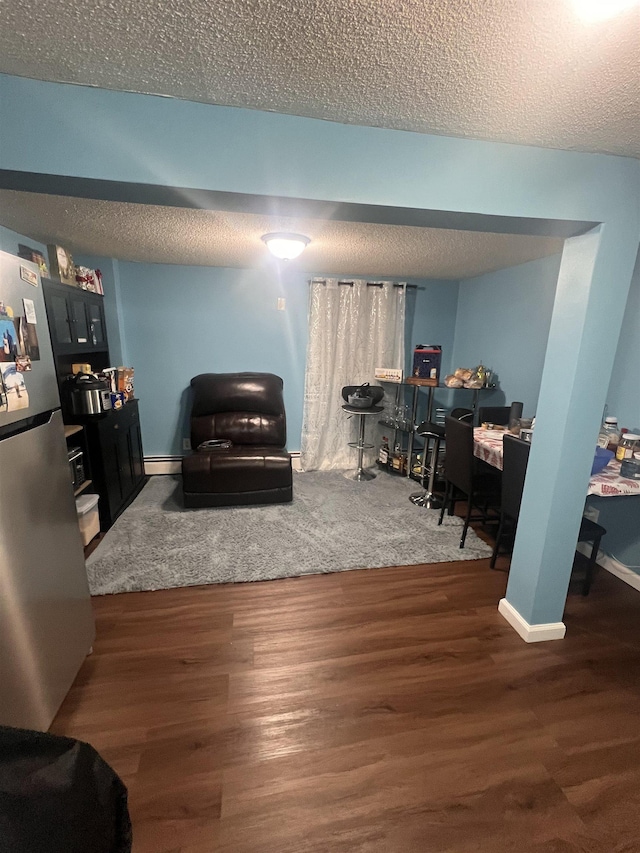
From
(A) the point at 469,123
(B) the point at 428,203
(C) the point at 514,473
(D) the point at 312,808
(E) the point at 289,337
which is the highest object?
(A) the point at 469,123

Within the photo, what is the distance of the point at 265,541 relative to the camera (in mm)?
2662

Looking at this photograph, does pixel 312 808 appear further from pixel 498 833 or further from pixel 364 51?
pixel 364 51

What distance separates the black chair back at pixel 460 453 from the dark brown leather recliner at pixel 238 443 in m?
1.39

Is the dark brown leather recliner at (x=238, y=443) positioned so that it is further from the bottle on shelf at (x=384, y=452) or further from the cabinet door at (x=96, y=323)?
the bottle on shelf at (x=384, y=452)

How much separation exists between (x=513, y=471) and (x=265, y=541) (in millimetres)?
1745

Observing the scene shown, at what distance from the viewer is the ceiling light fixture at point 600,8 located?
0.74 meters

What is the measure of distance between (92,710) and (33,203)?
251 cm

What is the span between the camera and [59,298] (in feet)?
8.07

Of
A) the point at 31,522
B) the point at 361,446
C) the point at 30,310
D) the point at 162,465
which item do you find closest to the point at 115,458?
the point at 162,465

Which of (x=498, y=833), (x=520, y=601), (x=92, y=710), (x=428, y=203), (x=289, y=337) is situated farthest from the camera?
(x=289, y=337)

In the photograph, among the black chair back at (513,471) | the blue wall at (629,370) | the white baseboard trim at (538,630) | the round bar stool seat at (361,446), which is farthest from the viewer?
the round bar stool seat at (361,446)

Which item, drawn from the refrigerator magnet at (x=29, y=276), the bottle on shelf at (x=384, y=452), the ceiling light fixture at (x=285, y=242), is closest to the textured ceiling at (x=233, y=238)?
the ceiling light fixture at (x=285, y=242)

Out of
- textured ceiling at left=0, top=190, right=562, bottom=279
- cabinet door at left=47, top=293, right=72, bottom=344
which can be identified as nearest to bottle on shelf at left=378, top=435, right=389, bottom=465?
textured ceiling at left=0, top=190, right=562, bottom=279

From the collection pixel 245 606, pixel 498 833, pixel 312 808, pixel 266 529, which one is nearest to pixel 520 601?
pixel 498 833
